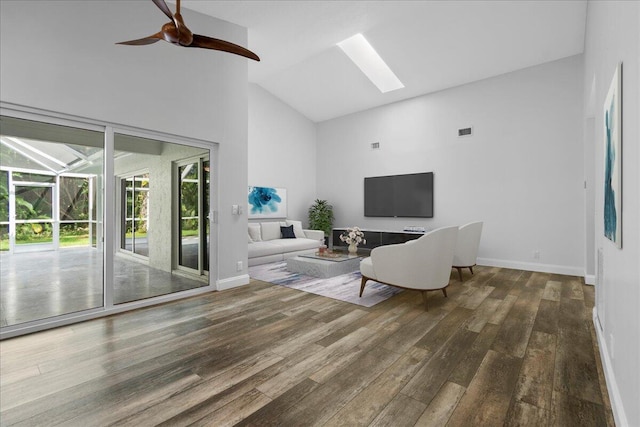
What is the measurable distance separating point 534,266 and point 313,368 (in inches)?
196

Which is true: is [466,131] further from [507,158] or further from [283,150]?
[283,150]

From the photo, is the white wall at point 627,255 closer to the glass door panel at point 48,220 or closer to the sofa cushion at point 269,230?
the glass door panel at point 48,220

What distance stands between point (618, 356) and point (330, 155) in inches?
286

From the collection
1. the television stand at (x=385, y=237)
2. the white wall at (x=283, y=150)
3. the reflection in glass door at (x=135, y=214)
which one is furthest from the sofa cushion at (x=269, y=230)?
the reflection in glass door at (x=135, y=214)

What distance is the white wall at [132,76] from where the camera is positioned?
108 inches

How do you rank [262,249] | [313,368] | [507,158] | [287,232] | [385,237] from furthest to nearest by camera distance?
[287,232], [385,237], [262,249], [507,158], [313,368]

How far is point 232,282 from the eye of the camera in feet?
14.1

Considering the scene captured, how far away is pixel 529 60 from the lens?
5273mm

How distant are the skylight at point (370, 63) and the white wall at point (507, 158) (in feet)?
1.93

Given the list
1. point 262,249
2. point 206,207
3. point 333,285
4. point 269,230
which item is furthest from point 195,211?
point 269,230

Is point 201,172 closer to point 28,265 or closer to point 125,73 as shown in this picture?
point 125,73

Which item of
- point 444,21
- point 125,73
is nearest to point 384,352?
point 125,73

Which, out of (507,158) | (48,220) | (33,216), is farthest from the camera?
(507,158)

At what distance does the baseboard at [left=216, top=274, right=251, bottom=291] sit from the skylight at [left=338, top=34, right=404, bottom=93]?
456 cm
